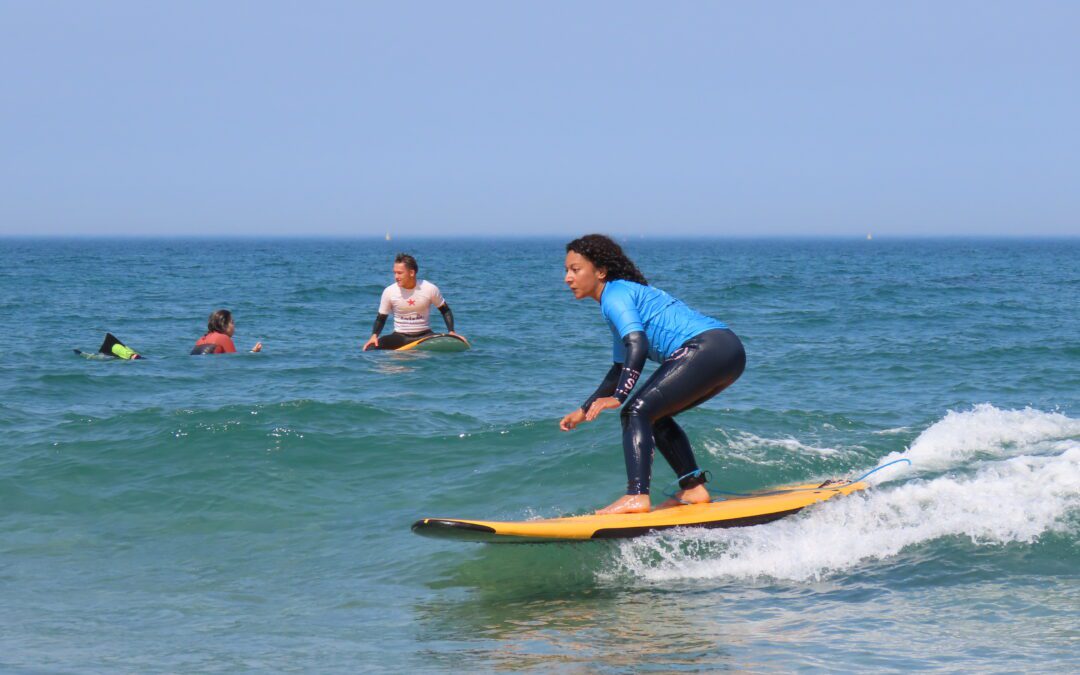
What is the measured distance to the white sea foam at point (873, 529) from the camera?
6.76 meters

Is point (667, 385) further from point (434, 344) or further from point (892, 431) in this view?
point (434, 344)

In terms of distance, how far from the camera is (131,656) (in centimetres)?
549

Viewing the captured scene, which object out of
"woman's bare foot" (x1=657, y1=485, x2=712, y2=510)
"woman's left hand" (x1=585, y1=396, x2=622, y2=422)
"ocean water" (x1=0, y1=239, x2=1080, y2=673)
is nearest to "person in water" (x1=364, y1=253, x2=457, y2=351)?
"ocean water" (x1=0, y1=239, x2=1080, y2=673)

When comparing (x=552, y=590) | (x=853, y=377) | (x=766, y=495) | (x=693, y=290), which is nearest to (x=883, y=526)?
(x=766, y=495)

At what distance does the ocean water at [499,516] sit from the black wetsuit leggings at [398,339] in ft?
1.07

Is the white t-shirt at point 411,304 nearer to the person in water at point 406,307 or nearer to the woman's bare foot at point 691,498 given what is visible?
the person in water at point 406,307

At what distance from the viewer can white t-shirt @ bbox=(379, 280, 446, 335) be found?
52.0ft

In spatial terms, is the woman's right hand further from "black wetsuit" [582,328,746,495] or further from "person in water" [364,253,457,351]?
"person in water" [364,253,457,351]

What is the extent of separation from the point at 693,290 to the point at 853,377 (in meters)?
23.1

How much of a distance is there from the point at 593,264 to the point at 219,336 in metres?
10.2

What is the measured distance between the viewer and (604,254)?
22.2 ft

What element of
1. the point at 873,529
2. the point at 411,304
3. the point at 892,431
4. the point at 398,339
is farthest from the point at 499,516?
the point at 398,339

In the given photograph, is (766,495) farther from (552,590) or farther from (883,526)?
(552,590)

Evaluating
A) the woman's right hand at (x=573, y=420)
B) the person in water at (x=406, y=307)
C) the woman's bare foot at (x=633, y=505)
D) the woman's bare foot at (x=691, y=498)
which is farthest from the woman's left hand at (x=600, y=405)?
the person in water at (x=406, y=307)
